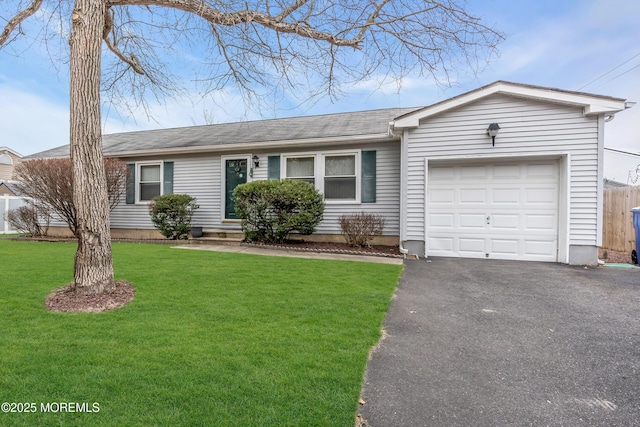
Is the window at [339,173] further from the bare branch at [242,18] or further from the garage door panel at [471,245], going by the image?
the bare branch at [242,18]

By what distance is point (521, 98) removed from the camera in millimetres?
6488

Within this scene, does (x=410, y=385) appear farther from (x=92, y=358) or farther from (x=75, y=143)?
(x=75, y=143)

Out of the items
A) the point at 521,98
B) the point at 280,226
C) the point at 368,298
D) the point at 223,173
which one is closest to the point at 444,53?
the point at 521,98

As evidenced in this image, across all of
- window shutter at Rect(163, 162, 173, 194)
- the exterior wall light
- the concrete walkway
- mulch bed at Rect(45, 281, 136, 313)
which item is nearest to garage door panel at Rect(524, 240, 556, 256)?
the exterior wall light

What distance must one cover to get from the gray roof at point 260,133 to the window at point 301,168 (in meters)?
0.62

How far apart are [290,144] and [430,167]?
12.3 ft

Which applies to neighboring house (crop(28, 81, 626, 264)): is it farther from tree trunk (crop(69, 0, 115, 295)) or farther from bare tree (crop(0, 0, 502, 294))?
tree trunk (crop(69, 0, 115, 295))

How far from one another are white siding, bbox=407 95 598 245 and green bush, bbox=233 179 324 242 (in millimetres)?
2355

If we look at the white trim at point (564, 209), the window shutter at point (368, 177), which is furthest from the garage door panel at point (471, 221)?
the window shutter at point (368, 177)

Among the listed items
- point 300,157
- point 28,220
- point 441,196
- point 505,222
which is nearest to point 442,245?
point 441,196

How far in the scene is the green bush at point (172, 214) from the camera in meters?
9.25

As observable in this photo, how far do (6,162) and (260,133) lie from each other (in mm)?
19879

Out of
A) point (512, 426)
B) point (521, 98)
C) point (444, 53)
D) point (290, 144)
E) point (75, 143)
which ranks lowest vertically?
point (512, 426)

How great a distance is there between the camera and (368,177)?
8.34 metres
